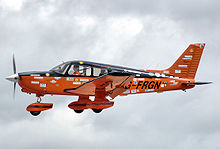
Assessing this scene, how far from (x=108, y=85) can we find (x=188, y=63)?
7700 millimetres

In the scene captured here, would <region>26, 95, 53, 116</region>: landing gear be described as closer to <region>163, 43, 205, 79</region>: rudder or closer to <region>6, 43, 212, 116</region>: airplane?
<region>6, 43, 212, 116</region>: airplane

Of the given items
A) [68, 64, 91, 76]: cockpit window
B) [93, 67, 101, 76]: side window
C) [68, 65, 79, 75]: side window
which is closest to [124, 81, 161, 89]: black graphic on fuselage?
[93, 67, 101, 76]: side window

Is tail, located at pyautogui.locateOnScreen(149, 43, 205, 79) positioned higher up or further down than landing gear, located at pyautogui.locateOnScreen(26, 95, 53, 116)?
higher up

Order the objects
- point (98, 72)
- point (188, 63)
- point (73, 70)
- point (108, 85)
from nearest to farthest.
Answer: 1. point (108, 85)
2. point (73, 70)
3. point (98, 72)
4. point (188, 63)

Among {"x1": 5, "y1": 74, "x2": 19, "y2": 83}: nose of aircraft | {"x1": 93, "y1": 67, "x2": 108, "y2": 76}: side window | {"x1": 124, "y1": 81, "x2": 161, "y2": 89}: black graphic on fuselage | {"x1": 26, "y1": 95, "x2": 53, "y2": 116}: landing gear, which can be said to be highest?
{"x1": 93, "y1": 67, "x2": 108, "y2": 76}: side window

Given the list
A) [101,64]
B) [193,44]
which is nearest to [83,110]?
[101,64]

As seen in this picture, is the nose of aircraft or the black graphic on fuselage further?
the black graphic on fuselage

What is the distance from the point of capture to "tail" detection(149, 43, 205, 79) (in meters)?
30.2

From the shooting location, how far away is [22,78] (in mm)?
26031

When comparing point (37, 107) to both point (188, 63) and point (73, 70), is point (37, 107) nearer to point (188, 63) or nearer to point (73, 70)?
point (73, 70)

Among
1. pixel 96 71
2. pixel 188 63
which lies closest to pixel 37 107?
pixel 96 71

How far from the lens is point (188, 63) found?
30.4 meters

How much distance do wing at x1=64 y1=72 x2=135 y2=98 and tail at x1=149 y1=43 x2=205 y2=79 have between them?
15.6 feet

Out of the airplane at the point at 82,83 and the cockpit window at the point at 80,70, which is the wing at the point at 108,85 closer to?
the airplane at the point at 82,83
